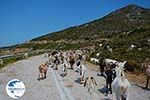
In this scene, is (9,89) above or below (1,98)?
above

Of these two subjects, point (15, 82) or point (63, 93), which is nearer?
point (15, 82)

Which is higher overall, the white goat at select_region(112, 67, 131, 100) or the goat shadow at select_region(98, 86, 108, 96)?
the white goat at select_region(112, 67, 131, 100)

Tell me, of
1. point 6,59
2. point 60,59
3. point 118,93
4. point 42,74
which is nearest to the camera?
point 118,93

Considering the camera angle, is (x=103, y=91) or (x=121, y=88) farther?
(x=103, y=91)

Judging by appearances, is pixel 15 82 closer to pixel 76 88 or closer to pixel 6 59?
pixel 76 88

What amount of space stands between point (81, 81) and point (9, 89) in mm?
12541

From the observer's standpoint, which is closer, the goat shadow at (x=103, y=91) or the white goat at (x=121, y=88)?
the white goat at (x=121, y=88)

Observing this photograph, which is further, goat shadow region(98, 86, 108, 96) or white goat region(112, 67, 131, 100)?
goat shadow region(98, 86, 108, 96)

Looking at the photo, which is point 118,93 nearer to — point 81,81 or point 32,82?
point 81,81

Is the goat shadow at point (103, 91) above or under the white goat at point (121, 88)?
under

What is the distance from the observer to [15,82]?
1423cm

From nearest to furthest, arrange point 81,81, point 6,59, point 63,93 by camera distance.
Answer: point 63,93 → point 81,81 → point 6,59

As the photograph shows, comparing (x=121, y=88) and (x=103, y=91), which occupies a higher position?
(x=121, y=88)

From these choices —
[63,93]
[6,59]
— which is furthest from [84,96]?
[6,59]
